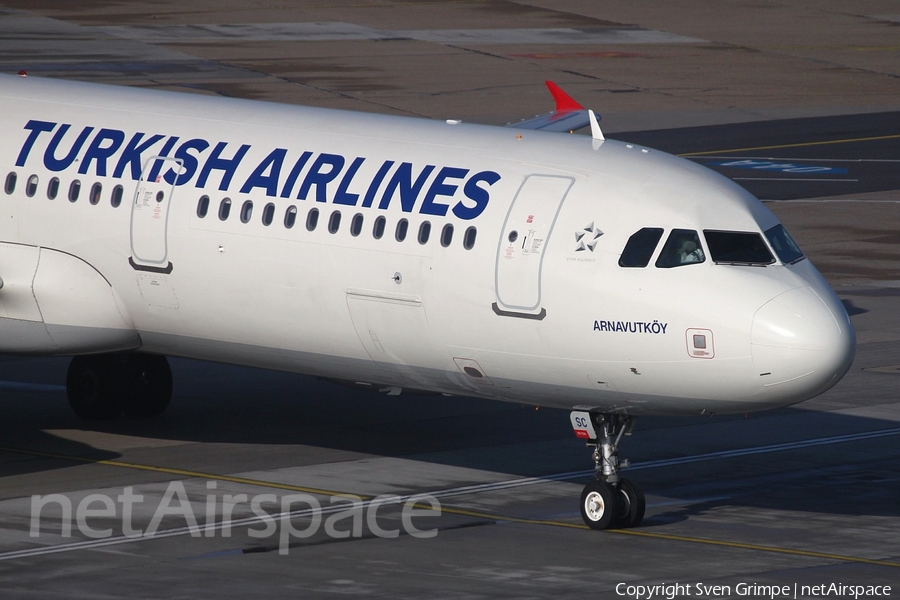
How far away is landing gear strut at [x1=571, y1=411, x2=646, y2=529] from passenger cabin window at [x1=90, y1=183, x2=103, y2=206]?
24.7ft

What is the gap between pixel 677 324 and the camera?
18453 mm

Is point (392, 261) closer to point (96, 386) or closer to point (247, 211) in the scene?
point (247, 211)

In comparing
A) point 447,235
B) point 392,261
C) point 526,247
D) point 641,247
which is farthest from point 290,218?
point 641,247

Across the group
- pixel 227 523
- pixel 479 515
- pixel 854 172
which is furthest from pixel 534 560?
pixel 854 172

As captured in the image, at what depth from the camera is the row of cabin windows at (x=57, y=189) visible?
2234 cm

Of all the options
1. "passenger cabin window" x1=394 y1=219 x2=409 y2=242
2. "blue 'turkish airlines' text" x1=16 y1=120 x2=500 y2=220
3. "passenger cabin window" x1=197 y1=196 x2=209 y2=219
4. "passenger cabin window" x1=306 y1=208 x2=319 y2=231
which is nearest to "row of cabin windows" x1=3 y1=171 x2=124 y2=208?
"blue 'turkish airlines' text" x1=16 y1=120 x2=500 y2=220

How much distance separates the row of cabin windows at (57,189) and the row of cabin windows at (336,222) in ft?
4.52

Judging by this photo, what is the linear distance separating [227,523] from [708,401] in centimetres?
616

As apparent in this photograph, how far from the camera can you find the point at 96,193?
2248cm

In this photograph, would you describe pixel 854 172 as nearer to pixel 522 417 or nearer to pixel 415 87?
pixel 415 87

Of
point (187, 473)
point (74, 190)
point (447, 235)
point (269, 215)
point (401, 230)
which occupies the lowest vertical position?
point (187, 473)

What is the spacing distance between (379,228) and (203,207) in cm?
281

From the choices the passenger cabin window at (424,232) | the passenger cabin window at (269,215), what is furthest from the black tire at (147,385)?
the passenger cabin window at (424,232)

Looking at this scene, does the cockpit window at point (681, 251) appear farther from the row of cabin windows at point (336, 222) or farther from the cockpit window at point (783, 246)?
the row of cabin windows at point (336, 222)
